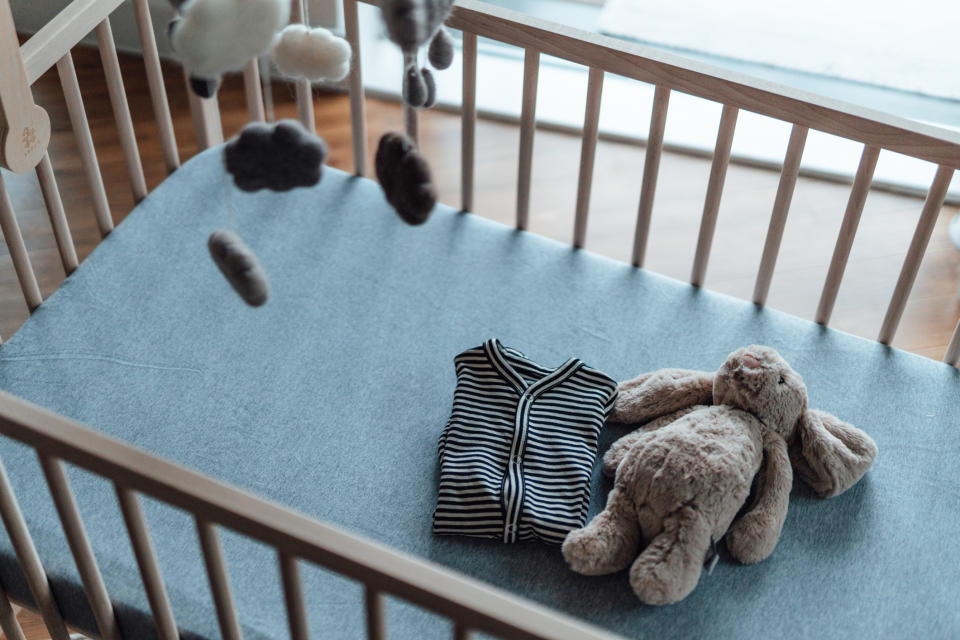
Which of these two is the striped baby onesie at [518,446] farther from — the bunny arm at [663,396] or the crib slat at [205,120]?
the crib slat at [205,120]

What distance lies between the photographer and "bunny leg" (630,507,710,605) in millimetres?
1029

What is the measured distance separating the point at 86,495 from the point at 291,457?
227 millimetres

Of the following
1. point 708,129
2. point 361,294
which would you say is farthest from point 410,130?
point 708,129

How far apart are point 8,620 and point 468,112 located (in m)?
0.86

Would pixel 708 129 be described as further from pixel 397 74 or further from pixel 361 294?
pixel 361 294

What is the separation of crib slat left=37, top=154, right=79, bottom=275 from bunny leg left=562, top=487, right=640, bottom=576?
0.78m

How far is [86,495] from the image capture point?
1163 mm

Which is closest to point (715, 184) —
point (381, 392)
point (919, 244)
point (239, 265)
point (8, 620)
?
point (919, 244)

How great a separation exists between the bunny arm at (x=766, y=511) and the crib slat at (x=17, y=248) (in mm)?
929

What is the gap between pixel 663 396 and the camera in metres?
1.22

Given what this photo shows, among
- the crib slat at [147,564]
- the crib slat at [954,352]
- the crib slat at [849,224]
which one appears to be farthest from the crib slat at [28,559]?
the crib slat at [954,352]

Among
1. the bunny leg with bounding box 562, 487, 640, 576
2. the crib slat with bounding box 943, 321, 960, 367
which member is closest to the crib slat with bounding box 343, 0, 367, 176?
the bunny leg with bounding box 562, 487, 640, 576

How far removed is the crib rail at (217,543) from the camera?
0.77 meters

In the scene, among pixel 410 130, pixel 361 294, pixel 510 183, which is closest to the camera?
pixel 410 130
